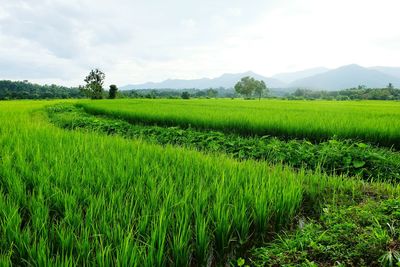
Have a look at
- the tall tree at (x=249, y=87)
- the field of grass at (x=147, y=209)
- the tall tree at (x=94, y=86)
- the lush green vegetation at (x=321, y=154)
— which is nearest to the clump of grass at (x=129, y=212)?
the field of grass at (x=147, y=209)

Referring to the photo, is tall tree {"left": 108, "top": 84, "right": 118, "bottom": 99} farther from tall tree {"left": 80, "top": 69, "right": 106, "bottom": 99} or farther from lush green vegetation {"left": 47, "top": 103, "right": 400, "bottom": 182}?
lush green vegetation {"left": 47, "top": 103, "right": 400, "bottom": 182}

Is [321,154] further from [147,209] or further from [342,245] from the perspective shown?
[147,209]

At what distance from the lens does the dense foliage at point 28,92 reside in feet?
134

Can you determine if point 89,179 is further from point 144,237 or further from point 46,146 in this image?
point 46,146

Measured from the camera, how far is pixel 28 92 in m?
46.6

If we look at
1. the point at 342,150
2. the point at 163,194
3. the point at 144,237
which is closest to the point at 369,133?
the point at 342,150

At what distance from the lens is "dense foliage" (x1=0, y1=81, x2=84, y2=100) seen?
134 ft

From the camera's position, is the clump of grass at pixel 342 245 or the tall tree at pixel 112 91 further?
the tall tree at pixel 112 91

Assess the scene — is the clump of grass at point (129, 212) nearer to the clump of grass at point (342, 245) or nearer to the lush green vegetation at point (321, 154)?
the clump of grass at point (342, 245)

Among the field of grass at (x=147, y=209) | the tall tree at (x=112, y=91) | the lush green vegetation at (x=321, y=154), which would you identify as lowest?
the lush green vegetation at (x=321, y=154)

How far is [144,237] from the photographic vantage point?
1.70m

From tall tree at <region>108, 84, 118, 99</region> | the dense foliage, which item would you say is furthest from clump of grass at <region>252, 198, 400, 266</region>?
the dense foliage

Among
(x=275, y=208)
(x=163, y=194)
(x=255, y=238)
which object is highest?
(x=163, y=194)

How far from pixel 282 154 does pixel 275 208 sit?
9.16 ft
